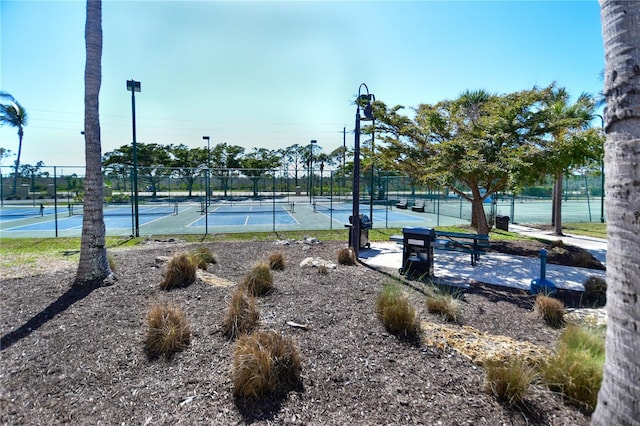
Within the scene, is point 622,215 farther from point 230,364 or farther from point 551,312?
point 551,312

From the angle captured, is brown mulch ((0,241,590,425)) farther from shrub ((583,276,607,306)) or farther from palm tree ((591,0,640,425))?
shrub ((583,276,607,306))

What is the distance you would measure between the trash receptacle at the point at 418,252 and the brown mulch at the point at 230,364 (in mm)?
1780

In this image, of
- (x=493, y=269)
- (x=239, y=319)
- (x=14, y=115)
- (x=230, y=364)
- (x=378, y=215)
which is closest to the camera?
(x=230, y=364)

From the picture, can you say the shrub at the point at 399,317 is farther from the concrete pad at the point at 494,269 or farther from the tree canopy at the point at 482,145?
the tree canopy at the point at 482,145

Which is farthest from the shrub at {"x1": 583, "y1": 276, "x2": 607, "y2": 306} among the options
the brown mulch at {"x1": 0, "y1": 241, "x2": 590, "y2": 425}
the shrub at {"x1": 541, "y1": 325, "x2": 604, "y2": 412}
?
the shrub at {"x1": 541, "y1": 325, "x2": 604, "y2": 412}

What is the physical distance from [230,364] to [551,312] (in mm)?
4270

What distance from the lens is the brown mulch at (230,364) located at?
255 cm

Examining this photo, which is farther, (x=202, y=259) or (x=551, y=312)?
(x=202, y=259)

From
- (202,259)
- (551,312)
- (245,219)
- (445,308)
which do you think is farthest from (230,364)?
(245,219)

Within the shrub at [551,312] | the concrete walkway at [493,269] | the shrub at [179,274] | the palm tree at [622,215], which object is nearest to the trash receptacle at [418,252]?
the concrete walkway at [493,269]

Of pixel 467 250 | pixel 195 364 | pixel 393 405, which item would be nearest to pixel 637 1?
pixel 393 405

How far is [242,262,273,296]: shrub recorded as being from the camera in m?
5.08

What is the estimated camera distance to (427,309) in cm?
472

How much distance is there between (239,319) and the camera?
379 cm
